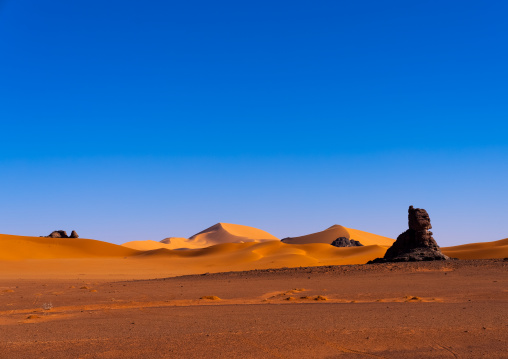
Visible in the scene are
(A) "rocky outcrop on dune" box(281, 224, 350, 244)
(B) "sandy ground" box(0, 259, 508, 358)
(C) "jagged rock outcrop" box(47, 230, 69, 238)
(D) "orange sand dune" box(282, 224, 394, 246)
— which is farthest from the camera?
(D) "orange sand dune" box(282, 224, 394, 246)

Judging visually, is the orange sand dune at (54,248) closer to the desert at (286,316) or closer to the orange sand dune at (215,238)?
the desert at (286,316)

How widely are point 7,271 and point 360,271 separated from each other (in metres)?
29.8

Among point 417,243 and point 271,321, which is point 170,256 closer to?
point 417,243

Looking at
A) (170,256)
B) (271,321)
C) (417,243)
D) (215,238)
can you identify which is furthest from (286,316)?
(215,238)

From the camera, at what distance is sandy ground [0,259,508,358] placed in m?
9.07

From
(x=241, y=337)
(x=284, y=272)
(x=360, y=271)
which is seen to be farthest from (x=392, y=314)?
(x=284, y=272)

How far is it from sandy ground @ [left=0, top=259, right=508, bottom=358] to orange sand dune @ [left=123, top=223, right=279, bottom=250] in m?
137

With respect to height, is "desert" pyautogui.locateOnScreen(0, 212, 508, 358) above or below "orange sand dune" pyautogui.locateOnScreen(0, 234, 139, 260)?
below

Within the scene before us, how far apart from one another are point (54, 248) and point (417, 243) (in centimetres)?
5054

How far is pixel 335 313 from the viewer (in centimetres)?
1384

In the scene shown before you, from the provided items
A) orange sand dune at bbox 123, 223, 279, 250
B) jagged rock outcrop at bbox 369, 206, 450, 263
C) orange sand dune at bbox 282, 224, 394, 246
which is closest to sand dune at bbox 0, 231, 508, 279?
jagged rock outcrop at bbox 369, 206, 450, 263

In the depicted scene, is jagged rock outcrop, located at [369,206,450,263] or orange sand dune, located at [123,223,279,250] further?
orange sand dune, located at [123,223,279,250]

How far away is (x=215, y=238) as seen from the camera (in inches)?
6831

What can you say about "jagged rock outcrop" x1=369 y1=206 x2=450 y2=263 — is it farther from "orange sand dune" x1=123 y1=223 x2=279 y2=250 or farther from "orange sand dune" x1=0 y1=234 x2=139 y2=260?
"orange sand dune" x1=123 y1=223 x2=279 y2=250
